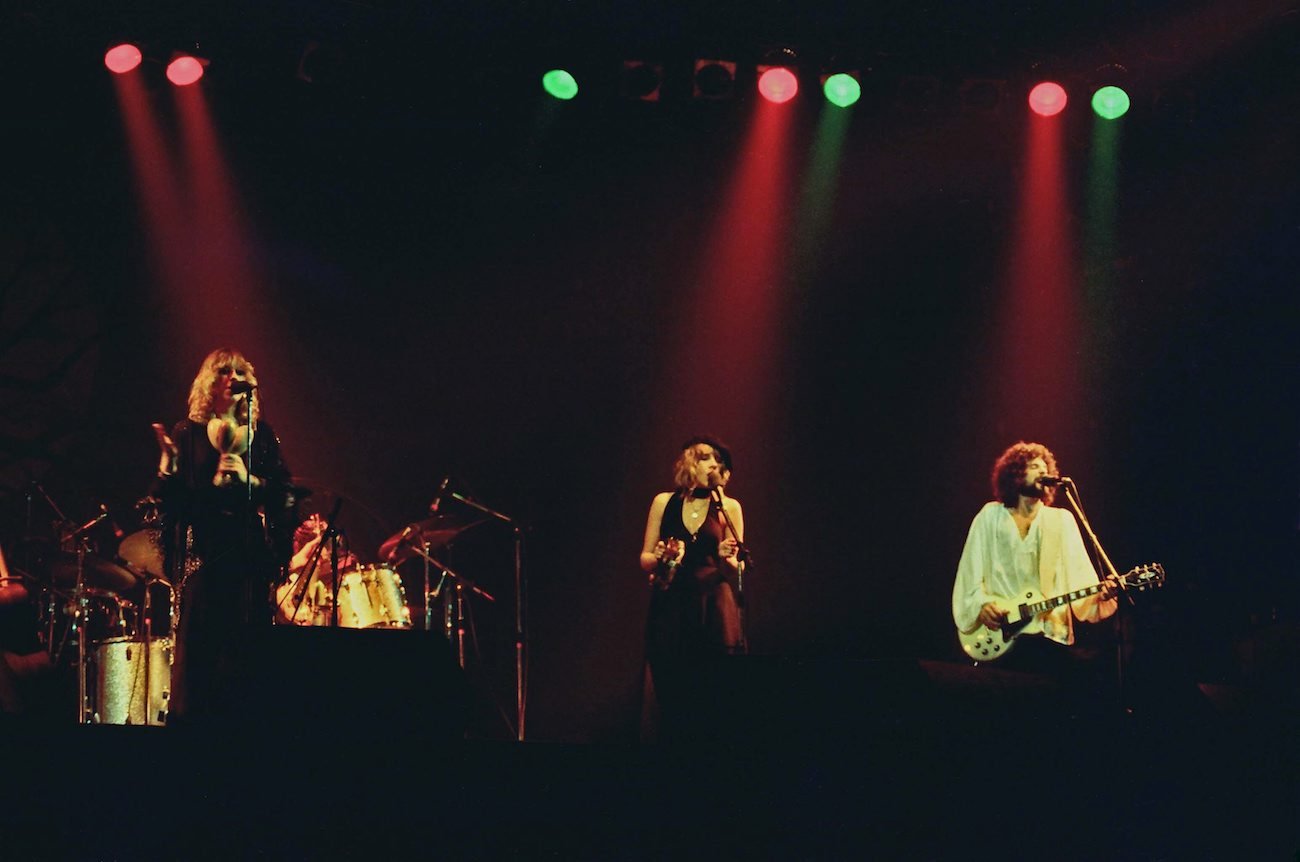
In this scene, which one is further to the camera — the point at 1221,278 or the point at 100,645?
the point at 1221,278

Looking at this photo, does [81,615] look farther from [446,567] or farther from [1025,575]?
[1025,575]

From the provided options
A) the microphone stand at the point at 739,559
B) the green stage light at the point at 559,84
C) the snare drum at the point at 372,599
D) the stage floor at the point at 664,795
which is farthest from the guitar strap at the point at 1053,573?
the green stage light at the point at 559,84

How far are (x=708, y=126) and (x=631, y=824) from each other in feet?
22.9

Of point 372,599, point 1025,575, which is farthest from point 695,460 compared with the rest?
point 372,599

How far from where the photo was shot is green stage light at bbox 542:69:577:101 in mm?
8641

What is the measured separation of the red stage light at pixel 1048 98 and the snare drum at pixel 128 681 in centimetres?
649

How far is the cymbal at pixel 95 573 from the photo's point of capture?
7105 millimetres

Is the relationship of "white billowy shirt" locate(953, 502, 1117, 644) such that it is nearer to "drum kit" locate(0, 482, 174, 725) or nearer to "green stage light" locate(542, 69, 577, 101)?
"green stage light" locate(542, 69, 577, 101)

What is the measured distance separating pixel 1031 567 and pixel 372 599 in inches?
153

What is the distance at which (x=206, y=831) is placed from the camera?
3195 mm

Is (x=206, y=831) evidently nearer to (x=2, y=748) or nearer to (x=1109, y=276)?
(x=2, y=748)

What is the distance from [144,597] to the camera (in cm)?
809

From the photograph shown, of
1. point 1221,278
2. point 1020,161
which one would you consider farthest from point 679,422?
point 1221,278

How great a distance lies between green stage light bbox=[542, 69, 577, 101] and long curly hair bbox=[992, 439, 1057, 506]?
12.2 feet
